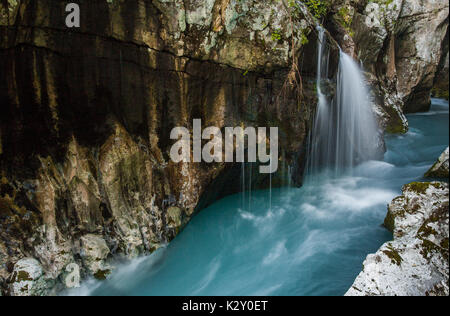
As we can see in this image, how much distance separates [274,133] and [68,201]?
4.66m

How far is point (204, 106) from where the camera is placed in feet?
19.5

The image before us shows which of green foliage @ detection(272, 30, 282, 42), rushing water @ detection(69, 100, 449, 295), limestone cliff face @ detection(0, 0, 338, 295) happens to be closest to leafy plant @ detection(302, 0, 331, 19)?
limestone cliff face @ detection(0, 0, 338, 295)

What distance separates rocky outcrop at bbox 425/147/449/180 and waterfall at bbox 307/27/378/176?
2222 millimetres

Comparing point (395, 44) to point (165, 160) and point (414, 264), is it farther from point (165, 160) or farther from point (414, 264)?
point (165, 160)

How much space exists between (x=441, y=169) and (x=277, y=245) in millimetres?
4959

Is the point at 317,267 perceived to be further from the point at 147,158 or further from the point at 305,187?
the point at 147,158

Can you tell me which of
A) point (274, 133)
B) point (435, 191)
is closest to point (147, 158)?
point (274, 133)

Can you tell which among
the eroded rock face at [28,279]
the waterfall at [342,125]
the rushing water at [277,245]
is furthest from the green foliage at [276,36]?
the eroded rock face at [28,279]

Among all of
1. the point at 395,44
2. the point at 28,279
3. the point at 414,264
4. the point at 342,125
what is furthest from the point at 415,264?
the point at 395,44

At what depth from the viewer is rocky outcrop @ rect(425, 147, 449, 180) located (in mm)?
7035

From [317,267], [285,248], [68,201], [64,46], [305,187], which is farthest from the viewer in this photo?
[305,187]

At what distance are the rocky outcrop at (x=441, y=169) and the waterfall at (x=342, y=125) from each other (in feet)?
7.29

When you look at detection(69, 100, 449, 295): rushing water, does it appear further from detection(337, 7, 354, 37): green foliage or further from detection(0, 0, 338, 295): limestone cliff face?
detection(337, 7, 354, 37): green foliage

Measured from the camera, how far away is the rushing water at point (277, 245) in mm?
4953
